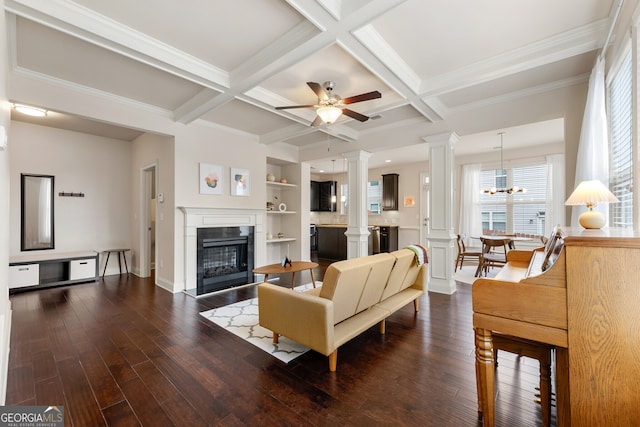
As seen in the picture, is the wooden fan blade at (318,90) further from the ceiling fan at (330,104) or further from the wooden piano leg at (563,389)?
the wooden piano leg at (563,389)

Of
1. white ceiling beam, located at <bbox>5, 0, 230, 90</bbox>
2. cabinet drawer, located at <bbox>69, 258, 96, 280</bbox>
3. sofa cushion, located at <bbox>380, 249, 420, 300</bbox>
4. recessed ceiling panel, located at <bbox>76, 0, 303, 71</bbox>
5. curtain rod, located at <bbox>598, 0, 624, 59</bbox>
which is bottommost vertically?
cabinet drawer, located at <bbox>69, 258, 96, 280</bbox>

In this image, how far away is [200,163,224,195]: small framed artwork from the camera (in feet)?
15.4

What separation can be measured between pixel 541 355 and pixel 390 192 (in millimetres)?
7077

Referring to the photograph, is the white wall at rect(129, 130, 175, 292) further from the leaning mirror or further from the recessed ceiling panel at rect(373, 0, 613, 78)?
the recessed ceiling panel at rect(373, 0, 613, 78)

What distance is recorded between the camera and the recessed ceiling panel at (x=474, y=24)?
219 cm

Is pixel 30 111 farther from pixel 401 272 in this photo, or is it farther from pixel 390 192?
pixel 390 192

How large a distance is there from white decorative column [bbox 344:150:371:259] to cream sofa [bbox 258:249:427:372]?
238 centimetres

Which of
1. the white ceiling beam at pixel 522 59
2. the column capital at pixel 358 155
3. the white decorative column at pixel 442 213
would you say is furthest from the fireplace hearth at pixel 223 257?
the white ceiling beam at pixel 522 59

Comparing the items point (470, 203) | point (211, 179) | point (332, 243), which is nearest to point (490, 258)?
point (470, 203)

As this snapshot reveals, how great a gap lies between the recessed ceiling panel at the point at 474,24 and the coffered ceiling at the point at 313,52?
0.03ft

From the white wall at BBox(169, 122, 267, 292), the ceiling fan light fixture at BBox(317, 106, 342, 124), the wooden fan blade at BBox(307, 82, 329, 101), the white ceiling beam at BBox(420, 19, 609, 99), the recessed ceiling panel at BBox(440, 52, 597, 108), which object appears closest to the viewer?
the white ceiling beam at BBox(420, 19, 609, 99)

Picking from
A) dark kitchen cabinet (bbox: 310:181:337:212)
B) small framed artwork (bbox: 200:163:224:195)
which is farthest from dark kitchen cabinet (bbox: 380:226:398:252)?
small framed artwork (bbox: 200:163:224:195)

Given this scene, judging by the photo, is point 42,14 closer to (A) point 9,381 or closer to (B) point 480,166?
(A) point 9,381

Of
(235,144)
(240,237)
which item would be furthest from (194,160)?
(240,237)
